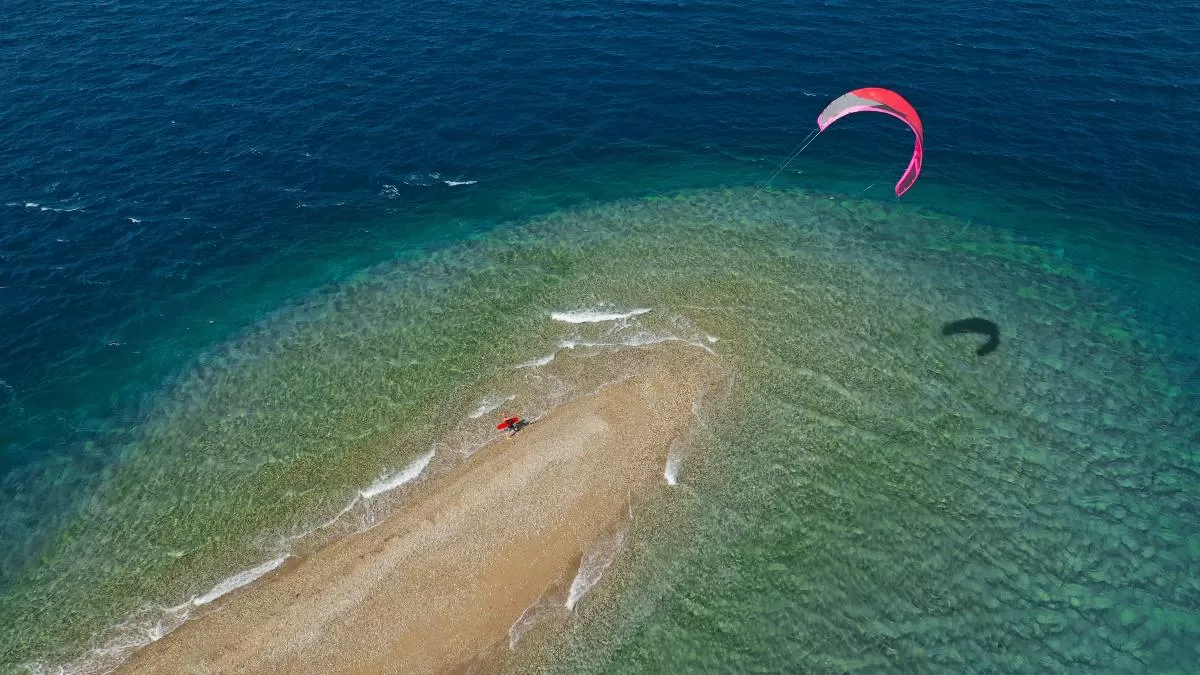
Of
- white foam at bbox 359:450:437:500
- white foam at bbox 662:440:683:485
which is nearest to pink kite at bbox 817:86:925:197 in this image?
white foam at bbox 662:440:683:485

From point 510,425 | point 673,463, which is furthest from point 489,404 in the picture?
point 673,463

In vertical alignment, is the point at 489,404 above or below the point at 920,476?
above

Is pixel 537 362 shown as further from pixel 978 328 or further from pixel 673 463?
pixel 978 328

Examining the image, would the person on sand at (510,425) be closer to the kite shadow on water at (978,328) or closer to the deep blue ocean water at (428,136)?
the deep blue ocean water at (428,136)

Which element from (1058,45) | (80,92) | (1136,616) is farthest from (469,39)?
(1136,616)

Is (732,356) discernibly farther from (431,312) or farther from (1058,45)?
(1058,45)

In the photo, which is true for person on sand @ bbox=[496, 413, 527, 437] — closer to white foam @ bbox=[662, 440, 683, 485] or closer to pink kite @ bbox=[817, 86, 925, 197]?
white foam @ bbox=[662, 440, 683, 485]

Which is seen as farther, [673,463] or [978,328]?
[978,328]

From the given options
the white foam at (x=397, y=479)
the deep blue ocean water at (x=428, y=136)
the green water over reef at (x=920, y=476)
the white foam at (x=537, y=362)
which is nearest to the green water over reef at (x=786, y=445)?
the green water over reef at (x=920, y=476)
